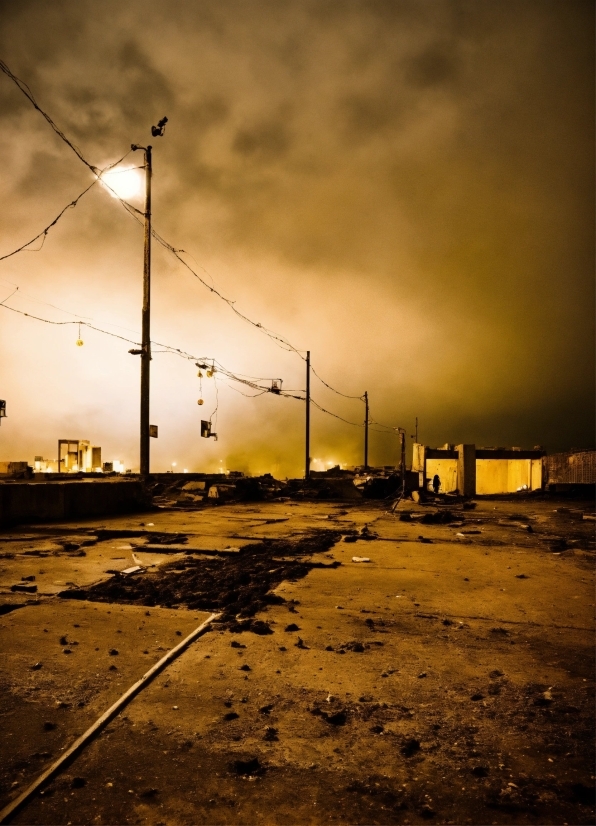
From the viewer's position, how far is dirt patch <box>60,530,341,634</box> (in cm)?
480

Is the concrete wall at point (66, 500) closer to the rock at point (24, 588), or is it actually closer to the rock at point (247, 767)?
the rock at point (24, 588)

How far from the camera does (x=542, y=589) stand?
5.70 meters

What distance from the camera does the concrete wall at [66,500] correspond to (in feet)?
35.5

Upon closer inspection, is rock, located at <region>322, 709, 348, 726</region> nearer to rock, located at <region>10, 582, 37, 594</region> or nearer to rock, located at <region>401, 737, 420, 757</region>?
rock, located at <region>401, 737, 420, 757</region>

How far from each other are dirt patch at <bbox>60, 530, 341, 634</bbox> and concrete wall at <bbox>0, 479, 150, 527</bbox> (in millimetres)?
5973

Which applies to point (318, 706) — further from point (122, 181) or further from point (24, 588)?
point (122, 181)

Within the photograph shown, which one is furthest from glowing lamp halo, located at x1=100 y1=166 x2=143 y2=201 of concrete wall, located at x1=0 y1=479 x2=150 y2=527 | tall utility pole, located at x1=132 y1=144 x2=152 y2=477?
concrete wall, located at x1=0 y1=479 x2=150 y2=527

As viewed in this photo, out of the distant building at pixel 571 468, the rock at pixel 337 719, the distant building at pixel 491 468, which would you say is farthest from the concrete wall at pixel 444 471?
the rock at pixel 337 719

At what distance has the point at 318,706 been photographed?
2.81 meters

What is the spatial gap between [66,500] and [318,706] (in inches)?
446

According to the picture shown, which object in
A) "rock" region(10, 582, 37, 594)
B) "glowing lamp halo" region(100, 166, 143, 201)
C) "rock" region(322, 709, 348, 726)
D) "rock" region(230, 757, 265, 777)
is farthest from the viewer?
"glowing lamp halo" region(100, 166, 143, 201)

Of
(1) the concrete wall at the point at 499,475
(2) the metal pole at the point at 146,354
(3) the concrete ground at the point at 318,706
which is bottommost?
(1) the concrete wall at the point at 499,475

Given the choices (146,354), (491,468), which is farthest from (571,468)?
(146,354)

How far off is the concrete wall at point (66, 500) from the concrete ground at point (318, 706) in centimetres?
580
